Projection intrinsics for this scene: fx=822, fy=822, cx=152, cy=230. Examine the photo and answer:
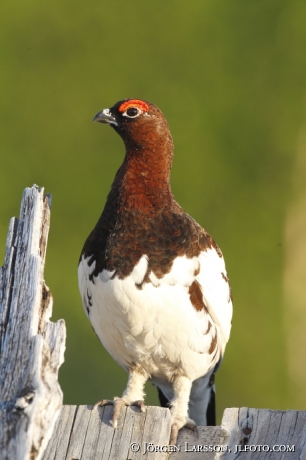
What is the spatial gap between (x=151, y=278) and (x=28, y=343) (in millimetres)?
1112

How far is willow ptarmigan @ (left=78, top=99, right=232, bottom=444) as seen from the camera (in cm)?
359

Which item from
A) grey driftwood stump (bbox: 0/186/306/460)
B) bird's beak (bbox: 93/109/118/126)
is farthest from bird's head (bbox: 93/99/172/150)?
grey driftwood stump (bbox: 0/186/306/460)

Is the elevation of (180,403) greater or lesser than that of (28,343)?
greater

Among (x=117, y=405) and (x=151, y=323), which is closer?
(x=117, y=405)

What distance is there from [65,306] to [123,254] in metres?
4.61

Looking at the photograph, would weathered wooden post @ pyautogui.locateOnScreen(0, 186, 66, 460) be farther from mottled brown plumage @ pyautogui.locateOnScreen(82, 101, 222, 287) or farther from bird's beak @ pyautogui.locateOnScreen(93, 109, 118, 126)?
bird's beak @ pyautogui.locateOnScreen(93, 109, 118, 126)

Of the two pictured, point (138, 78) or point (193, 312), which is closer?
point (193, 312)

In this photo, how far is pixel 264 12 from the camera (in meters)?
10.1

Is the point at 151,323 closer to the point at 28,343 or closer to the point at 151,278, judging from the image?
the point at 151,278

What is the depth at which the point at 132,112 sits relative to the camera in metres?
3.98

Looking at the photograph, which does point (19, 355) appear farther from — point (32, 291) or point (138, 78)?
point (138, 78)

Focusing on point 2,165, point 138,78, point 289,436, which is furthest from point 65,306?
point 289,436

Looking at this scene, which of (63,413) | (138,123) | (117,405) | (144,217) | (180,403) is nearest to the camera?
(63,413)

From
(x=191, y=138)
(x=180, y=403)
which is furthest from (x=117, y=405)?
(x=191, y=138)
